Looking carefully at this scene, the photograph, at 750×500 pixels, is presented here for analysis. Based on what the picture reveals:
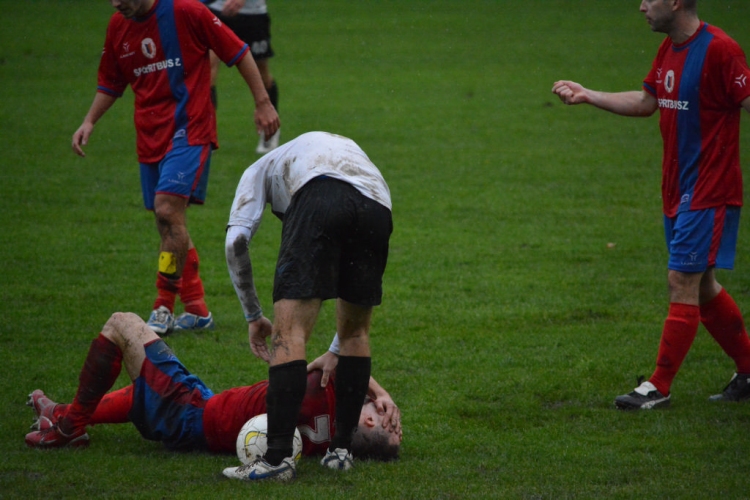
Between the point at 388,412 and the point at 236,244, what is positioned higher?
the point at 236,244

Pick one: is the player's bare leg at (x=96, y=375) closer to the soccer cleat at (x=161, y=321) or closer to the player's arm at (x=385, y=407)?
the player's arm at (x=385, y=407)

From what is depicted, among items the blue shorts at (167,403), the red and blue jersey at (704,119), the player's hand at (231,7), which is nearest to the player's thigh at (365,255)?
the blue shorts at (167,403)

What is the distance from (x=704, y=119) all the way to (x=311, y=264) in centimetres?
249

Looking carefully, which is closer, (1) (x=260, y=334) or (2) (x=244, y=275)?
(2) (x=244, y=275)

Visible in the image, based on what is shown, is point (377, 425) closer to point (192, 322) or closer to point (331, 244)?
point (331, 244)

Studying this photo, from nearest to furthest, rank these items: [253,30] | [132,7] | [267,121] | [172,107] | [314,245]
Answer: [314,245]
[267,121]
[132,7]
[172,107]
[253,30]

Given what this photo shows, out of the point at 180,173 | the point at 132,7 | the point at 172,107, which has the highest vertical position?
the point at 132,7

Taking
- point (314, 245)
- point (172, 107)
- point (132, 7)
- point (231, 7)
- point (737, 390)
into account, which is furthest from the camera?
point (231, 7)

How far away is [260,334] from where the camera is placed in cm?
448

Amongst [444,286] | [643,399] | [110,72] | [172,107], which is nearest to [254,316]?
[643,399]

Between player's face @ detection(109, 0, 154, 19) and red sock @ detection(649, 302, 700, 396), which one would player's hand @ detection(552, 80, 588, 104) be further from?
player's face @ detection(109, 0, 154, 19)

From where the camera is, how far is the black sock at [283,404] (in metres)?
4.12

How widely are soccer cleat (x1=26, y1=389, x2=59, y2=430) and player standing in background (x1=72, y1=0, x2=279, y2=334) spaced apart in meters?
1.79

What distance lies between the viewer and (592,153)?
13.1 m
